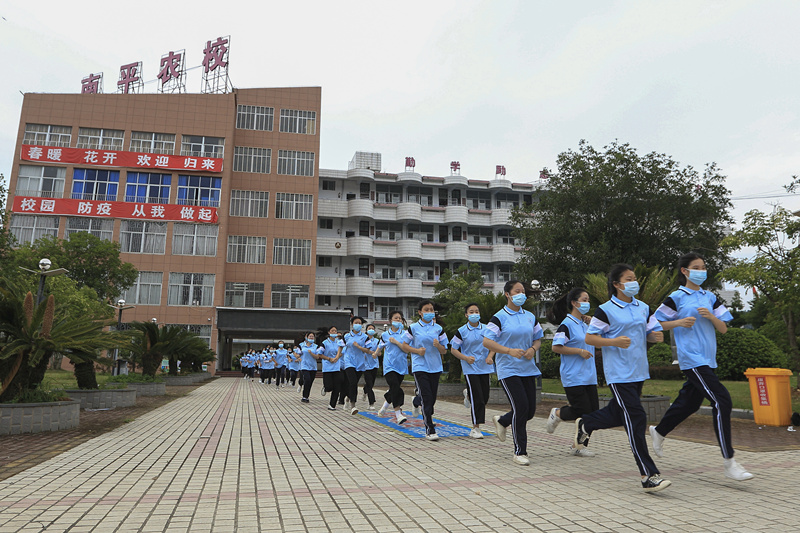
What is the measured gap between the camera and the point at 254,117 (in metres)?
53.2

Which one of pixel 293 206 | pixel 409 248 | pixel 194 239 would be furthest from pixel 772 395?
pixel 409 248

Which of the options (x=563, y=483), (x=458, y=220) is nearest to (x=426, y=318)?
(x=563, y=483)

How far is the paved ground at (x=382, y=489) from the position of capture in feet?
13.1

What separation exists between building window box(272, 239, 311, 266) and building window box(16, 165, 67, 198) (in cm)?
1768

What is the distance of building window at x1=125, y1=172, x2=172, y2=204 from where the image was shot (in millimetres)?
49031

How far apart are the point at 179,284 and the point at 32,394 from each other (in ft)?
135

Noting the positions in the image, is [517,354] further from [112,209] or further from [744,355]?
[112,209]

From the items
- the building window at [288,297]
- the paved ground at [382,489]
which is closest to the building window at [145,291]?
→ the building window at [288,297]

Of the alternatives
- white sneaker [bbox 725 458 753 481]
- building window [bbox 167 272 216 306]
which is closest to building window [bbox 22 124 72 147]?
building window [bbox 167 272 216 306]

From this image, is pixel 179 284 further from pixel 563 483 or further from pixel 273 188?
pixel 563 483

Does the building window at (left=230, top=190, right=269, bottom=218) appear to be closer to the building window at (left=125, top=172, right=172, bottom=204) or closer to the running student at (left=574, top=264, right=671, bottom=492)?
the building window at (left=125, top=172, right=172, bottom=204)

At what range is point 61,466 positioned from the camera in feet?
20.2

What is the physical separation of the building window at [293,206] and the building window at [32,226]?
1767 centimetres

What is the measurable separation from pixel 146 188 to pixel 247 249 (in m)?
9.54
